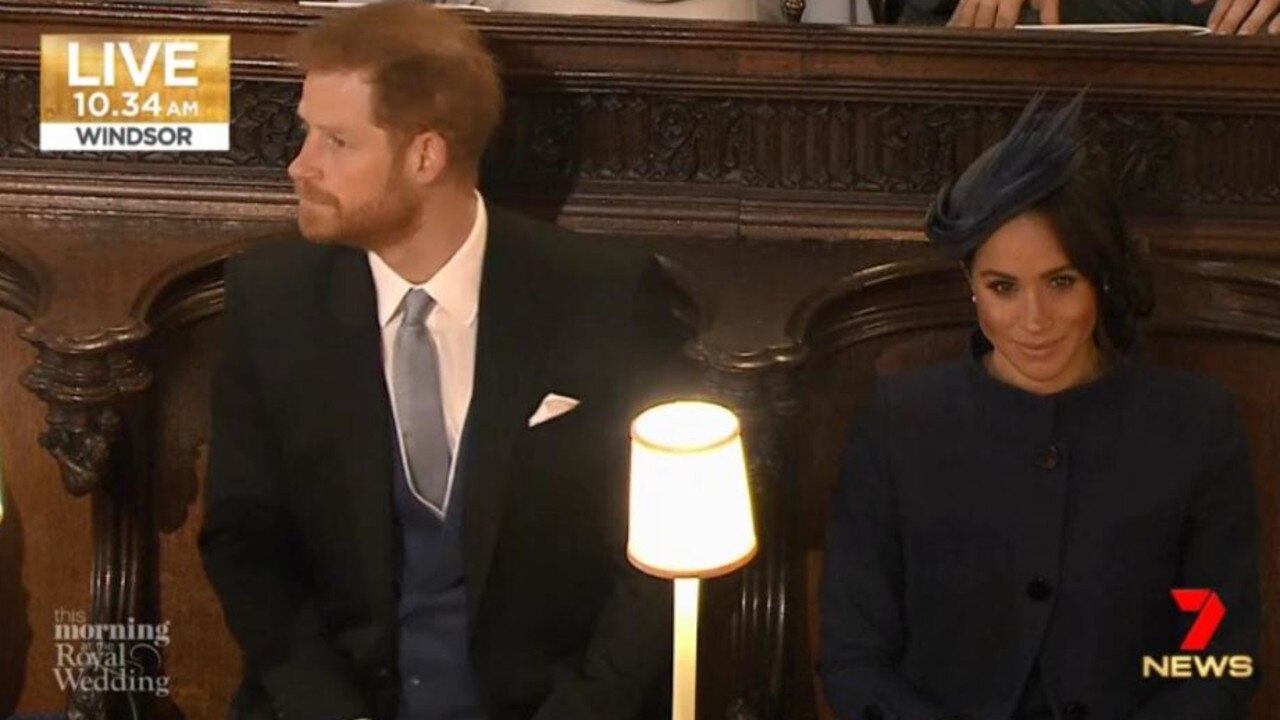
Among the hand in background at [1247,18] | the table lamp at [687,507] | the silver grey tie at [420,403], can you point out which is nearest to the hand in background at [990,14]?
the hand in background at [1247,18]

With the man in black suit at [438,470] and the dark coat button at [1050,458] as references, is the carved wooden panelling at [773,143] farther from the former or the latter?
the dark coat button at [1050,458]

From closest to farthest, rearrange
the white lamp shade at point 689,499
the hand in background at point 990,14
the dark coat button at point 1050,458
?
the white lamp shade at point 689,499 < the dark coat button at point 1050,458 < the hand in background at point 990,14

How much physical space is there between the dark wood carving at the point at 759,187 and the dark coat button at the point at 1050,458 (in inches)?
11.6

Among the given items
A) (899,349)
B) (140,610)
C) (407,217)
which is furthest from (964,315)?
(140,610)

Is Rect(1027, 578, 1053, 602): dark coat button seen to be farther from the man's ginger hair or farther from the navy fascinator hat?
the man's ginger hair

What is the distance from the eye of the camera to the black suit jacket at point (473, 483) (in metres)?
2.11

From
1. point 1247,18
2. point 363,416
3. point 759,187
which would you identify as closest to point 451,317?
point 363,416

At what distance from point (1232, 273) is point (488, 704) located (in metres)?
0.99

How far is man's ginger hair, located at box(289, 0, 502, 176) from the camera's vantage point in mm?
1983

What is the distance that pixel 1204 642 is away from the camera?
Result: 2076 millimetres

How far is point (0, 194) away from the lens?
236 centimetres

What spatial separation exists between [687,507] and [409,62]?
0.57 metres

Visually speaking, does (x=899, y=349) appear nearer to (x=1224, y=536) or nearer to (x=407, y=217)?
(x=1224, y=536)

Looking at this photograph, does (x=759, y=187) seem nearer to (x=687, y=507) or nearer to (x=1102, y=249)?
(x=1102, y=249)
